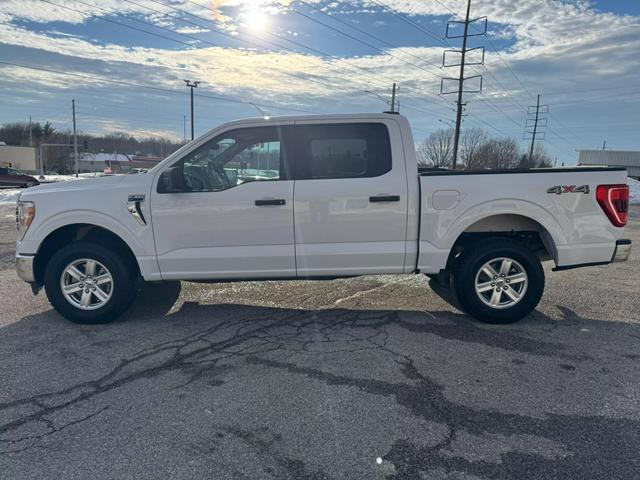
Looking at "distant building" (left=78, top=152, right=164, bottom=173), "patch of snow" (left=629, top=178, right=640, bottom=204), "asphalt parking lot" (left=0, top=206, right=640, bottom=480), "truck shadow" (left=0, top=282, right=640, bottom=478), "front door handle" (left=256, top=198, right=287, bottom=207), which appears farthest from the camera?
"distant building" (left=78, top=152, right=164, bottom=173)

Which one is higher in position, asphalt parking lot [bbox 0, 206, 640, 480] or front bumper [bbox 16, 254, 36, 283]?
front bumper [bbox 16, 254, 36, 283]

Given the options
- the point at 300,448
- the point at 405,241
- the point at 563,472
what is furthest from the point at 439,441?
the point at 405,241

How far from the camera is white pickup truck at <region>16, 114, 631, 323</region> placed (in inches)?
184

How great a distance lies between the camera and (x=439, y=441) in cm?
278

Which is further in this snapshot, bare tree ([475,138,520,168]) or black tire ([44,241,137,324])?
bare tree ([475,138,520,168])

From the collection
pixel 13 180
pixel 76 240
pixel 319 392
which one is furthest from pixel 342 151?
pixel 13 180

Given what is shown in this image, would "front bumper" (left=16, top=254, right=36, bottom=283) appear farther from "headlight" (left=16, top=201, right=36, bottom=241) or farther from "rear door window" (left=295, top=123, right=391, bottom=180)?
"rear door window" (left=295, top=123, right=391, bottom=180)

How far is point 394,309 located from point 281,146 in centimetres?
233

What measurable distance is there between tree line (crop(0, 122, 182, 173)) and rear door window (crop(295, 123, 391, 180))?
58.7 metres

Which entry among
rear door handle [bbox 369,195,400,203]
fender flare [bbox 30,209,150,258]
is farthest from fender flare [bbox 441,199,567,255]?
fender flare [bbox 30,209,150,258]

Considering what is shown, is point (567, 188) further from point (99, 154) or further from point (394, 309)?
point (99, 154)

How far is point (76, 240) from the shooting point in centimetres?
493

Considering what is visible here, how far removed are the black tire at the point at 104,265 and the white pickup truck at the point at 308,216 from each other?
0.01 meters

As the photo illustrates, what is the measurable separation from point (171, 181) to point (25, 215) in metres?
1.69
